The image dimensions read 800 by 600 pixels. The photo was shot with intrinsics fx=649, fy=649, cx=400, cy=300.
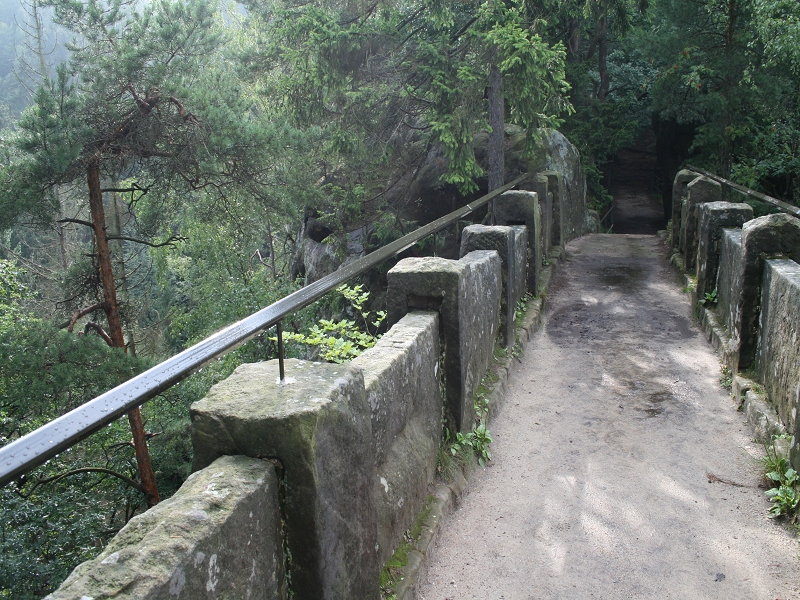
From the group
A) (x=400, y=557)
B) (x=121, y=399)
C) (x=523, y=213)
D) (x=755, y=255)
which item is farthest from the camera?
(x=523, y=213)

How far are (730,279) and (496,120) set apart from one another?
6.30 m

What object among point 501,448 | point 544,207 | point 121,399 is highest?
point 121,399

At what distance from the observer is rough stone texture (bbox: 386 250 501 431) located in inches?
147

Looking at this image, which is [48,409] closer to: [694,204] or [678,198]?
[694,204]

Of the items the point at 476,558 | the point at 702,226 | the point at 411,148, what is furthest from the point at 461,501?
the point at 411,148

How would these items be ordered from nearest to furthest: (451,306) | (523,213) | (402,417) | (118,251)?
(402,417), (451,306), (523,213), (118,251)

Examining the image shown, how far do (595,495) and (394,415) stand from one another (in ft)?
5.03

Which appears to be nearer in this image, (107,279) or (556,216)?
(107,279)

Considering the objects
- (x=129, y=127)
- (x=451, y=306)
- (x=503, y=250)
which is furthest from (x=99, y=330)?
(x=451, y=306)

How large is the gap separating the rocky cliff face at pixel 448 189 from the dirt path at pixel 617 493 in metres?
7.01

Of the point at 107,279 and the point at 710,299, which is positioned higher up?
the point at 710,299

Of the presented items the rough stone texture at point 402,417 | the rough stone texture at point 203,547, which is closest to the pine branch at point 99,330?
the rough stone texture at point 402,417

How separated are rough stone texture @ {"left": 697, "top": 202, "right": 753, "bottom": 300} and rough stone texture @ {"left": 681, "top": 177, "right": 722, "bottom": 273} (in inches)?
55.3

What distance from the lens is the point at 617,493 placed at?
3.75 m
